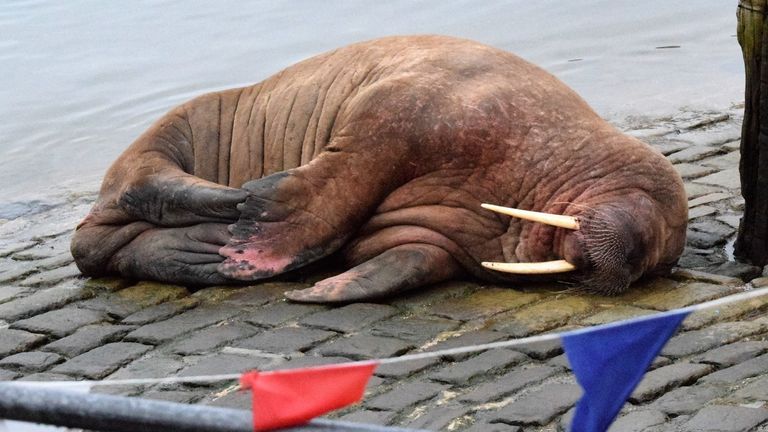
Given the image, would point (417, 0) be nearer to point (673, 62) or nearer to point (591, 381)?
point (673, 62)

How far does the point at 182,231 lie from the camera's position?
6320 mm

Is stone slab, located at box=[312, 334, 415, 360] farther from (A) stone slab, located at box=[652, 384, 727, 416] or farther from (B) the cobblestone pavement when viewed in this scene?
(A) stone slab, located at box=[652, 384, 727, 416]

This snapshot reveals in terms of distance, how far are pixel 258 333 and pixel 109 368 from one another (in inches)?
23.9

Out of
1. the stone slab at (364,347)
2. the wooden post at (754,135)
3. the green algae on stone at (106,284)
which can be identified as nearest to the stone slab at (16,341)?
the green algae on stone at (106,284)

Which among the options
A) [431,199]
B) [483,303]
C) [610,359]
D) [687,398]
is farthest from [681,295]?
[610,359]

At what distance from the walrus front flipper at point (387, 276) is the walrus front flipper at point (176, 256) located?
0.55 meters

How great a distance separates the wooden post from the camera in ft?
18.4

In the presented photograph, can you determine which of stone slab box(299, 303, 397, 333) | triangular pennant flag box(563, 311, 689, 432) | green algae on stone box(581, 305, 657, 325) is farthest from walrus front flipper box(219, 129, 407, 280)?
triangular pennant flag box(563, 311, 689, 432)

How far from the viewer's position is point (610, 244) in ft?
18.2

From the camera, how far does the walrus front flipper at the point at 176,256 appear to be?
6.11 meters

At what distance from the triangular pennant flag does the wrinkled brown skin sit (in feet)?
11.0

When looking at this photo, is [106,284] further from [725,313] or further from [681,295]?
[725,313]

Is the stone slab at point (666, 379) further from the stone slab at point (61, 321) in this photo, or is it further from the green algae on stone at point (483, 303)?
the stone slab at point (61, 321)

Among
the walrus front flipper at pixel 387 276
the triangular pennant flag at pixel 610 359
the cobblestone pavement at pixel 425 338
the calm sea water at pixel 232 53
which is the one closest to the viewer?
the triangular pennant flag at pixel 610 359
